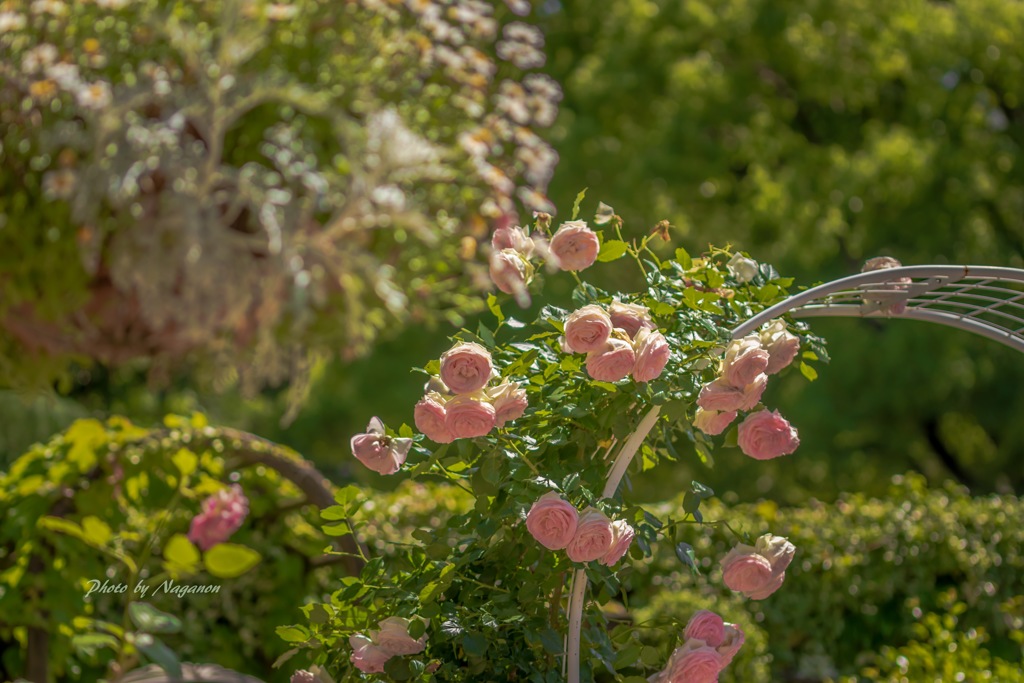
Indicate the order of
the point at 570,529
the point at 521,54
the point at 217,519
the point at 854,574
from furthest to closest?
the point at 521,54, the point at 854,574, the point at 217,519, the point at 570,529

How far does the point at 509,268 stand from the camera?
67.9 inches

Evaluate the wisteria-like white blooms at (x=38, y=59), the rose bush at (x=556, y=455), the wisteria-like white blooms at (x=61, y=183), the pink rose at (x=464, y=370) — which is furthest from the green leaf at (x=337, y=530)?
the wisteria-like white blooms at (x=38, y=59)

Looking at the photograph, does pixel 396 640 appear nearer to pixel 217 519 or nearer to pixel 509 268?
pixel 509 268

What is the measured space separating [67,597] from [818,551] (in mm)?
2090

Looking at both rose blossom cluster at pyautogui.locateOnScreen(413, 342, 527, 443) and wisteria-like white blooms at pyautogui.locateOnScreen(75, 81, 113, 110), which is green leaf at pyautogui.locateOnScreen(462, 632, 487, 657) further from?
wisteria-like white blooms at pyautogui.locateOnScreen(75, 81, 113, 110)

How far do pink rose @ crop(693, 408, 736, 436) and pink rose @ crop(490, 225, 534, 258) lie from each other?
1.22ft

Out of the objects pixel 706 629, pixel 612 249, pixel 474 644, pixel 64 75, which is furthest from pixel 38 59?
pixel 706 629

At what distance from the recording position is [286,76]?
3.53 m

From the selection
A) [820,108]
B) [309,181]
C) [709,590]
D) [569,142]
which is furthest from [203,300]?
[820,108]

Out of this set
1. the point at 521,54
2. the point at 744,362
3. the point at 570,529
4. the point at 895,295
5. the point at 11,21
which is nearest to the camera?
the point at 570,529

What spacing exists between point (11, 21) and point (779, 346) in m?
2.60

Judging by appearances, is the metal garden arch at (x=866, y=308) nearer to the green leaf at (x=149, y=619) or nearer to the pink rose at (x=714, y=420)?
the pink rose at (x=714, y=420)

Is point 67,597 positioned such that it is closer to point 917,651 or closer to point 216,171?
point 216,171

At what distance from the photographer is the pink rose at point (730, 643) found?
5.57 feet
